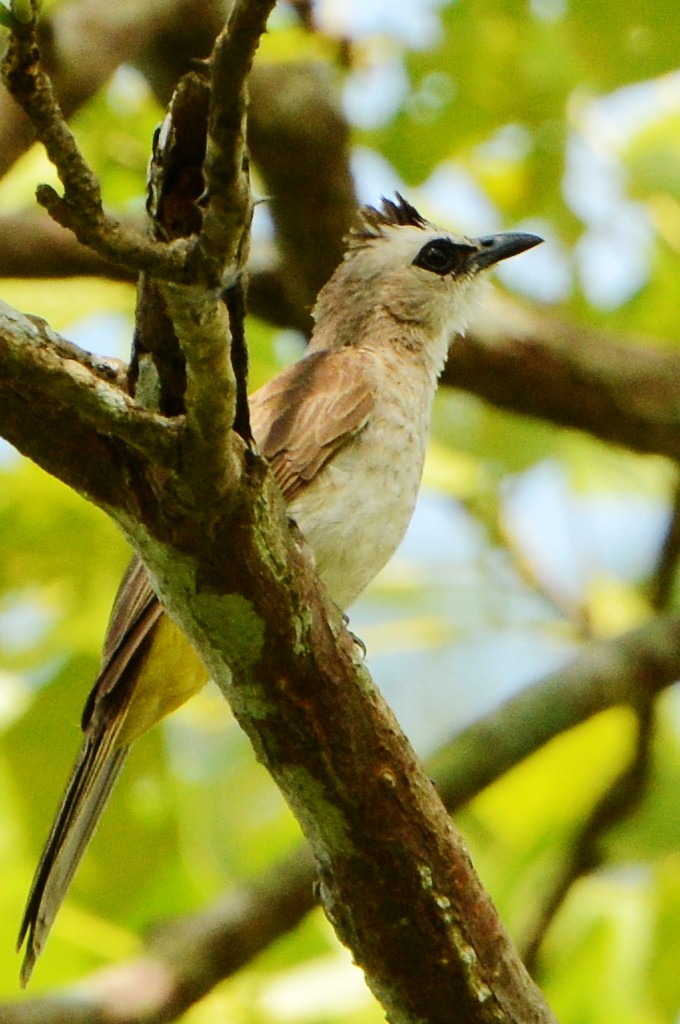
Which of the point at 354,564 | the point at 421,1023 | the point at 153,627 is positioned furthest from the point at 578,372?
the point at 421,1023

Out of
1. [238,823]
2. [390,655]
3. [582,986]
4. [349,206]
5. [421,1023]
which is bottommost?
[421,1023]

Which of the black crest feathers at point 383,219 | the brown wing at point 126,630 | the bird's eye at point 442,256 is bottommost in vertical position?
the brown wing at point 126,630

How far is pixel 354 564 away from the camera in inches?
179

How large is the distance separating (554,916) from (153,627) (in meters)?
2.83

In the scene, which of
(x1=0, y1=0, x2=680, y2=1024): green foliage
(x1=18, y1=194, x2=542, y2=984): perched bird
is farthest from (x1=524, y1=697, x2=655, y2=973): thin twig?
(x1=18, y1=194, x2=542, y2=984): perched bird

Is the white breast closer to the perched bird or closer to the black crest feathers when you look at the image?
the perched bird

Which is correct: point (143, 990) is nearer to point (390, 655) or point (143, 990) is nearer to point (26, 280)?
point (390, 655)

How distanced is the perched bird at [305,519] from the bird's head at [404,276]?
26 centimetres

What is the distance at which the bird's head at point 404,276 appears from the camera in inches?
226

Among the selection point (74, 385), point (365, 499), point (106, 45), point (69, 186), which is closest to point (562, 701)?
point (365, 499)

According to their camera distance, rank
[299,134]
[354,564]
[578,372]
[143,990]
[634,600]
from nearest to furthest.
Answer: [354,564]
[143,990]
[299,134]
[578,372]
[634,600]

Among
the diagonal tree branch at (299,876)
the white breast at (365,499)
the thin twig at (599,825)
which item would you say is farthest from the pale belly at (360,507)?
the thin twig at (599,825)

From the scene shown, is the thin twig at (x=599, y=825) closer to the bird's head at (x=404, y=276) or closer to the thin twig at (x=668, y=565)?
the thin twig at (x=668, y=565)

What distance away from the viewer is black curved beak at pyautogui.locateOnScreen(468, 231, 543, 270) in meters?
5.88
